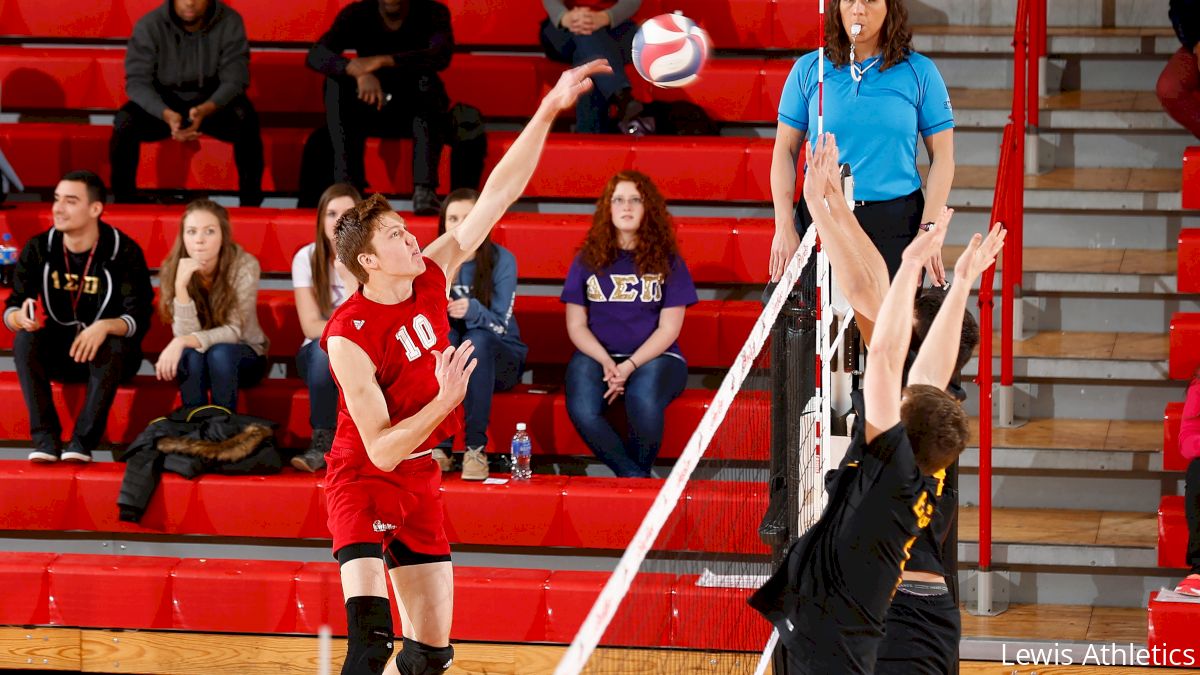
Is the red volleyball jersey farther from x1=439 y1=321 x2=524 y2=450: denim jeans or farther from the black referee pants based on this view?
x1=439 y1=321 x2=524 y2=450: denim jeans

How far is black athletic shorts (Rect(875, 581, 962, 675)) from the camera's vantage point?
440cm

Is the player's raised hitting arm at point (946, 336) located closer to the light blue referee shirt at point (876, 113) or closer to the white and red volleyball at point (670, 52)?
the light blue referee shirt at point (876, 113)

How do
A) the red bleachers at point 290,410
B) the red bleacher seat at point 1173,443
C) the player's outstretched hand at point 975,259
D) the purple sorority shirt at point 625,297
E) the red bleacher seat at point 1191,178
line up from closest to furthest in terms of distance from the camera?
the player's outstretched hand at point 975,259
the red bleacher seat at point 1173,443
the purple sorority shirt at point 625,297
the red bleachers at point 290,410
the red bleacher seat at point 1191,178

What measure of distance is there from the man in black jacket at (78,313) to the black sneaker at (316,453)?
946 mm

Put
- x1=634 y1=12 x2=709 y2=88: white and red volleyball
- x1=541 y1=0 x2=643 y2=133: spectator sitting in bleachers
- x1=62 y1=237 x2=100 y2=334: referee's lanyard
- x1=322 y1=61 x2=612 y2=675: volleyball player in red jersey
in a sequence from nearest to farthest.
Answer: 1. x1=322 y1=61 x2=612 y2=675: volleyball player in red jersey
2. x1=634 y1=12 x2=709 y2=88: white and red volleyball
3. x1=62 y1=237 x2=100 y2=334: referee's lanyard
4. x1=541 y1=0 x2=643 y2=133: spectator sitting in bleachers

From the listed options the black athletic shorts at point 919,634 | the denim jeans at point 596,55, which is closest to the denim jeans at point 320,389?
the denim jeans at point 596,55

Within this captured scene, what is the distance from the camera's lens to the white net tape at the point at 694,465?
2928mm

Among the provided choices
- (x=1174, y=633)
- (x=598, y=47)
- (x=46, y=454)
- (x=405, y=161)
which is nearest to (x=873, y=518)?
(x=1174, y=633)

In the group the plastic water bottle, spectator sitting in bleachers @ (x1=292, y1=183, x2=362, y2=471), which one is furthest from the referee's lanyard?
the plastic water bottle

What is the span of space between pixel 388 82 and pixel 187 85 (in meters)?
1.12

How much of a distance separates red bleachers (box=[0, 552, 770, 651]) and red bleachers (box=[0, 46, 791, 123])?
3.19m

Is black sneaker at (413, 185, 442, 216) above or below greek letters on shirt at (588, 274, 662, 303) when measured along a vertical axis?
above

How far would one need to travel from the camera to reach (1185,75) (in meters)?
7.87

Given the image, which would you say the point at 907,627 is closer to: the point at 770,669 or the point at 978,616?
the point at 770,669
